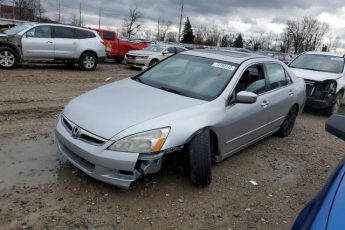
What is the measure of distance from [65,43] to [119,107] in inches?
384

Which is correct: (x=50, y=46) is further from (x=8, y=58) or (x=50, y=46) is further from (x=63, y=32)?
(x=8, y=58)

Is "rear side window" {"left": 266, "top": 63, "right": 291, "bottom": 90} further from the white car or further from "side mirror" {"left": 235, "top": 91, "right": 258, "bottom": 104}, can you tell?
the white car

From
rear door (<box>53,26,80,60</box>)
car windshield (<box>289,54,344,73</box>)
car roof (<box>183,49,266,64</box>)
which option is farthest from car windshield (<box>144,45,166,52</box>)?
car roof (<box>183,49,266,64</box>)

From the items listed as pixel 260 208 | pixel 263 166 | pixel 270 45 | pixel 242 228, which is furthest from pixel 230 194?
pixel 270 45

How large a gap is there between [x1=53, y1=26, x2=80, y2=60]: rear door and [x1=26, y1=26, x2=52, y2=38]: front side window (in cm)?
22

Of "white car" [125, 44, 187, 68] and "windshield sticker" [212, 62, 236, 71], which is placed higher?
"windshield sticker" [212, 62, 236, 71]

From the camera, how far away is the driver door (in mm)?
4434

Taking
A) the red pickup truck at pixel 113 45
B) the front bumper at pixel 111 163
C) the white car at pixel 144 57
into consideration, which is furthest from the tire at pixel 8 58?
the front bumper at pixel 111 163

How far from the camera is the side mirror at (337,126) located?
2.62 metres

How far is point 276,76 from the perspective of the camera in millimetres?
5805

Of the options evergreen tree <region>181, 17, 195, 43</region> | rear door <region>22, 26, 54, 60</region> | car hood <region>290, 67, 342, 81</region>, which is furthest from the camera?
evergreen tree <region>181, 17, 195, 43</region>

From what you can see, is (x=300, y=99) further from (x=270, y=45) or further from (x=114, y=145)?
(x=270, y=45)

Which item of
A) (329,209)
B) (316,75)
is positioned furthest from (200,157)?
(316,75)

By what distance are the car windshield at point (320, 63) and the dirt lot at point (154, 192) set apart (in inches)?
175
